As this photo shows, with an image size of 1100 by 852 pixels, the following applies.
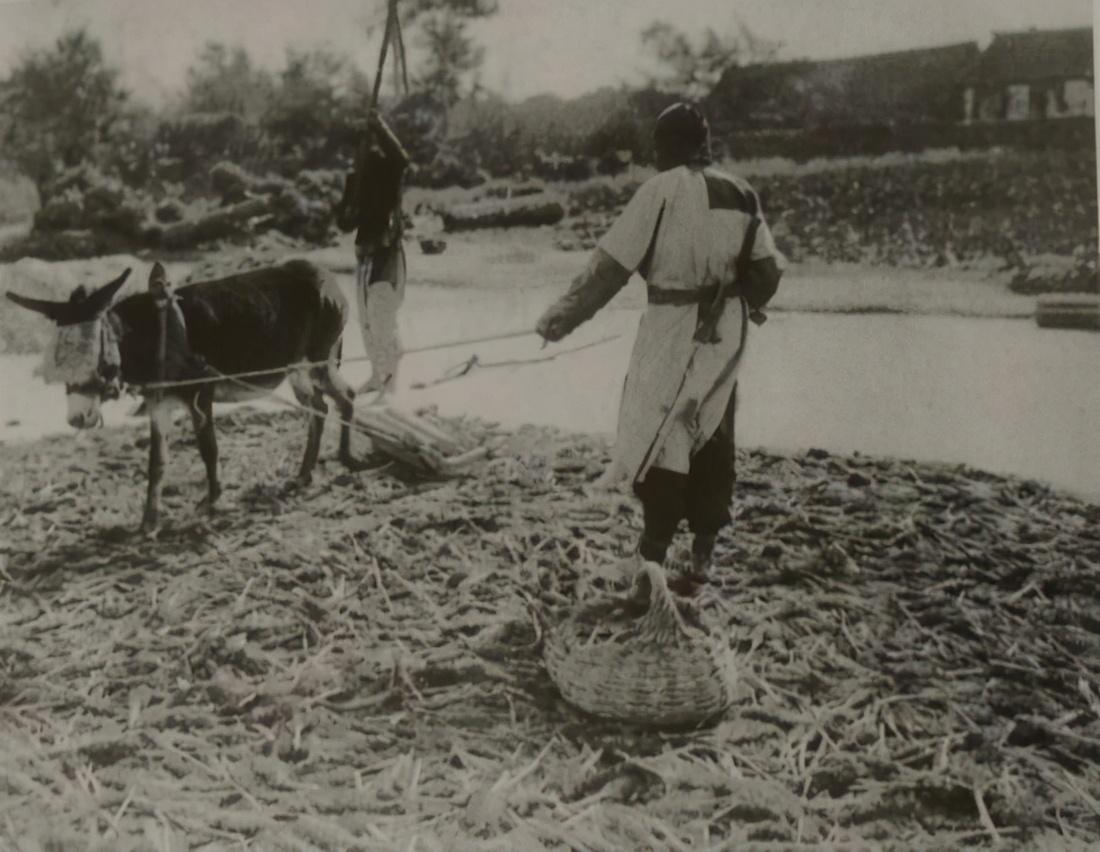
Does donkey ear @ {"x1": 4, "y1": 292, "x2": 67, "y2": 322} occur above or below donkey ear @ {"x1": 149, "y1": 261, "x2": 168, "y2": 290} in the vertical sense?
below

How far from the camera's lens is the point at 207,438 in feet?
6.68

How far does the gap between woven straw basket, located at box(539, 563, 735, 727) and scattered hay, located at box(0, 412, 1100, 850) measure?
0.19ft

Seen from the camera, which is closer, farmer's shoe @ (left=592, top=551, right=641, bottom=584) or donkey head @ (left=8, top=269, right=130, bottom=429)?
farmer's shoe @ (left=592, top=551, right=641, bottom=584)

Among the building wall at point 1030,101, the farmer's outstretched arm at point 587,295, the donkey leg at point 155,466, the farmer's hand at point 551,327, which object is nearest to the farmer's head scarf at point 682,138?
the farmer's outstretched arm at point 587,295

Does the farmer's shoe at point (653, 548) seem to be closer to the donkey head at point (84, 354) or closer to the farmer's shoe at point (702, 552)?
the farmer's shoe at point (702, 552)

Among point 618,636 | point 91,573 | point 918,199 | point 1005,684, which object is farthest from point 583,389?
point 91,573

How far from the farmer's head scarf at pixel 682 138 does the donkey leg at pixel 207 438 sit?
3.13 feet

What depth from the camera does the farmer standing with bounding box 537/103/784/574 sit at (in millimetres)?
1666

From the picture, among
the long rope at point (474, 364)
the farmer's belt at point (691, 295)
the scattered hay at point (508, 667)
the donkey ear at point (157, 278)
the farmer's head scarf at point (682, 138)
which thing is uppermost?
the farmer's head scarf at point (682, 138)

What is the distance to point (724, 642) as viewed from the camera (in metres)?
1.66

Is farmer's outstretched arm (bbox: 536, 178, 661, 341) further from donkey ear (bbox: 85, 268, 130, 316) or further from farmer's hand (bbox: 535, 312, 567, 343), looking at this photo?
donkey ear (bbox: 85, 268, 130, 316)

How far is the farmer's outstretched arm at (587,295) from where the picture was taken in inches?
66.5

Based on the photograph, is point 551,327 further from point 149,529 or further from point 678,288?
point 149,529

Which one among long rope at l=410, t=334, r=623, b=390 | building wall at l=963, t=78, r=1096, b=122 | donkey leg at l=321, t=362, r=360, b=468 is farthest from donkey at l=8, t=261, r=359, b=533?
building wall at l=963, t=78, r=1096, b=122
